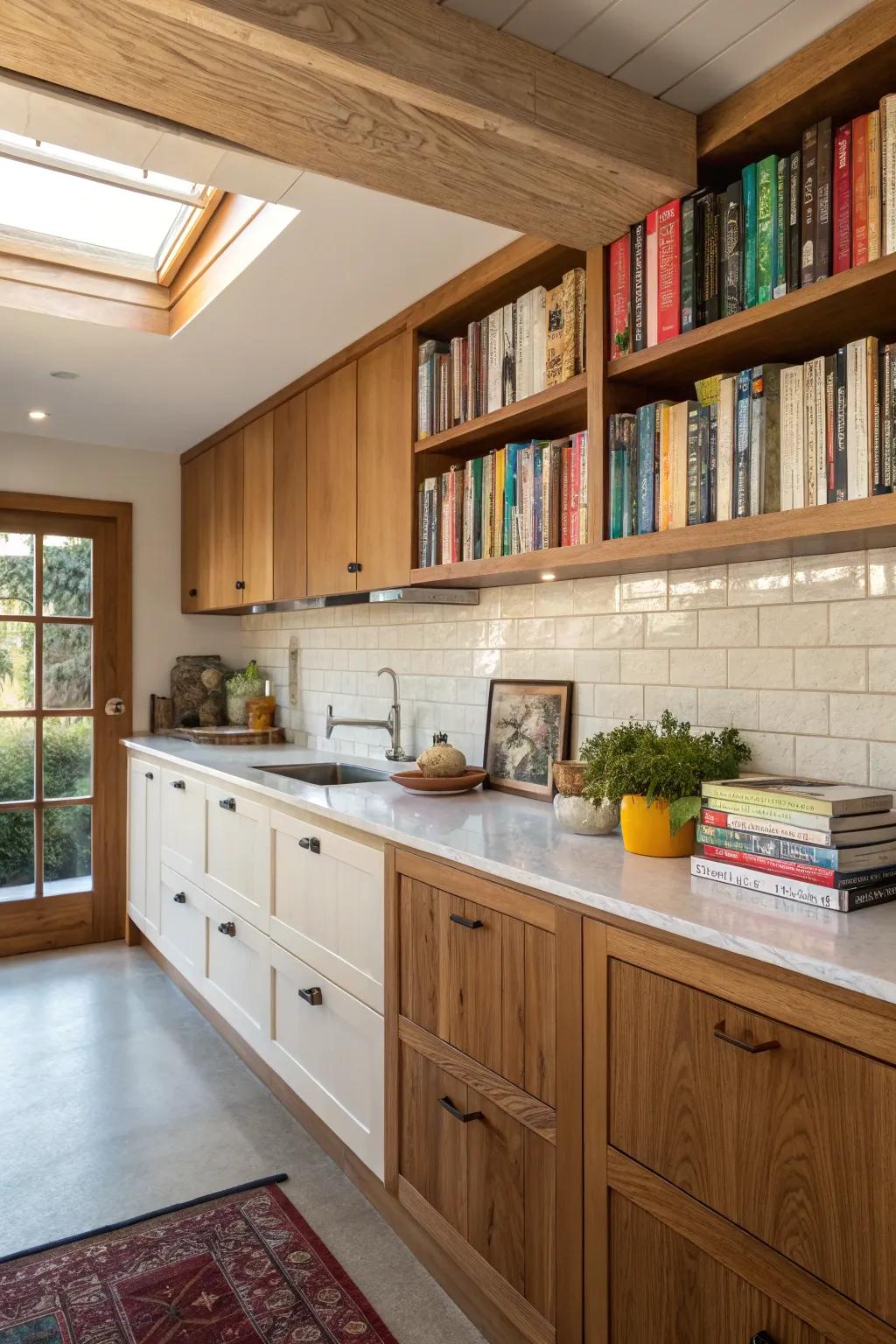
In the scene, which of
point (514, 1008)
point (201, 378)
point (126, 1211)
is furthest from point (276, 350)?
point (126, 1211)

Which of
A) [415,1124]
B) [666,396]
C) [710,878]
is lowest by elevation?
[415,1124]

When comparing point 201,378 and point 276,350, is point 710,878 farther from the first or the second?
point 201,378

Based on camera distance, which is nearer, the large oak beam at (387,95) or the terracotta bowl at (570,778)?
the large oak beam at (387,95)

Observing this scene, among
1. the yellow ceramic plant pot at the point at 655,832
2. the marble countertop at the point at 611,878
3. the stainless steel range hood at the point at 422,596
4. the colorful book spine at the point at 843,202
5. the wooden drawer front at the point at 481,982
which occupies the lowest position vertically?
the wooden drawer front at the point at 481,982

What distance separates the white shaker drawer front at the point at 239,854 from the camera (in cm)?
284

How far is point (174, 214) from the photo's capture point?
2838 mm

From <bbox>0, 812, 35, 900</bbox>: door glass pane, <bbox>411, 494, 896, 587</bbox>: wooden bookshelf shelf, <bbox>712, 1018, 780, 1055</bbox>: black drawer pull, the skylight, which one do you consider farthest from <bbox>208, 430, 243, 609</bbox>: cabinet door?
<bbox>712, 1018, 780, 1055</bbox>: black drawer pull

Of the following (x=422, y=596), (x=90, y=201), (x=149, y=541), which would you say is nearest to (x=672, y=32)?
(x=422, y=596)

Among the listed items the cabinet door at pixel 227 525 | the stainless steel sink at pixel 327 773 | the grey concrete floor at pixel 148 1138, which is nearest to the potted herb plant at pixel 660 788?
the grey concrete floor at pixel 148 1138

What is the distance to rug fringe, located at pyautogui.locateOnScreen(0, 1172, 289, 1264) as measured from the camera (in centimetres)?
212

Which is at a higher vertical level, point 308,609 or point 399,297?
point 399,297

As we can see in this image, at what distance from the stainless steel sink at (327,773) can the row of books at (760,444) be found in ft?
5.59

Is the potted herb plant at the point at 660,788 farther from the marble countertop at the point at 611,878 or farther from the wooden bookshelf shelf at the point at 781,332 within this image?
the wooden bookshelf shelf at the point at 781,332

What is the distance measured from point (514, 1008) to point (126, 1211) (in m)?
1.28
